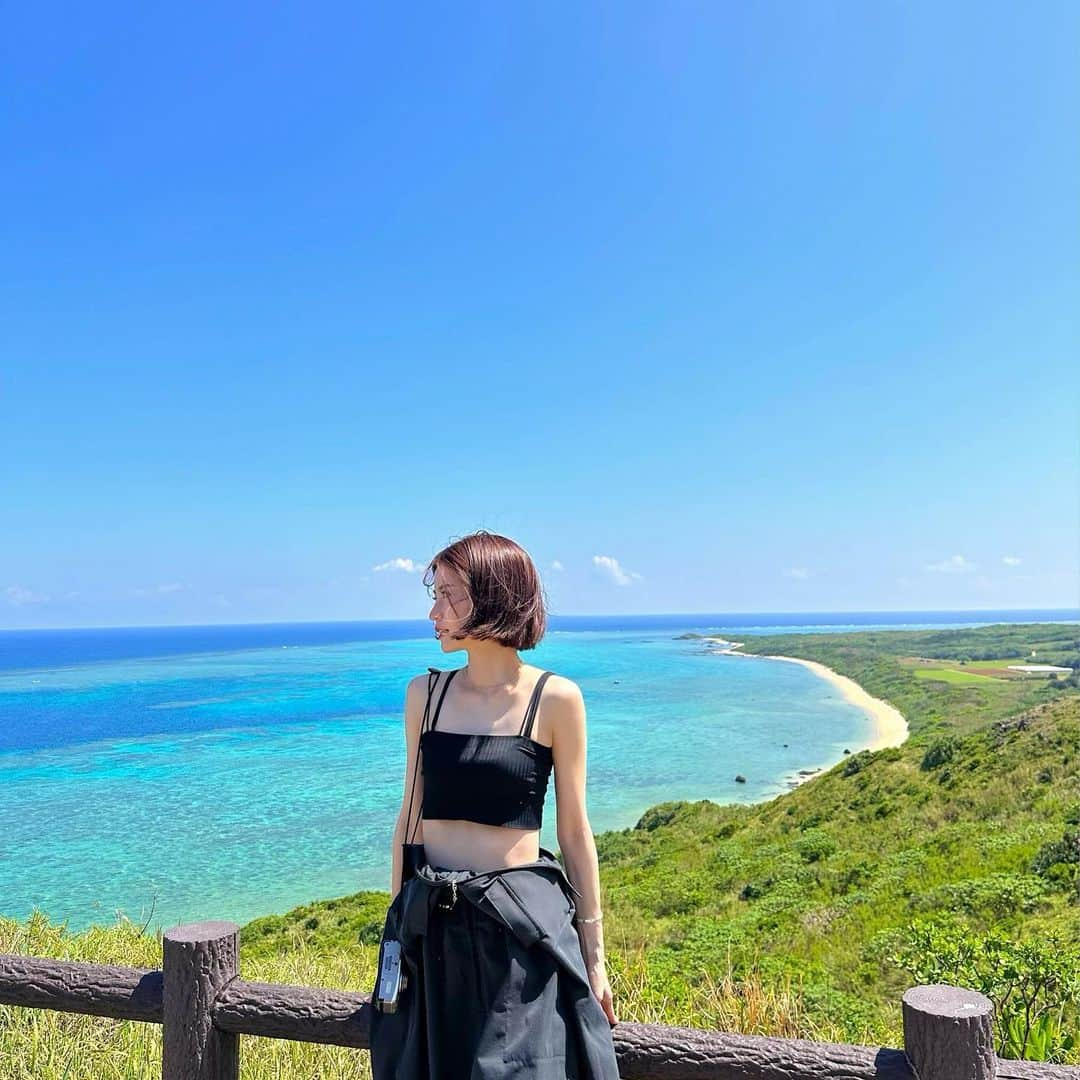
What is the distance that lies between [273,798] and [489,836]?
35146 mm

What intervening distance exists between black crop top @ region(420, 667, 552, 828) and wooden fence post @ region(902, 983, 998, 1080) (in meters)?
0.96

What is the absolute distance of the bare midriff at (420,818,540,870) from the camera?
1699 mm

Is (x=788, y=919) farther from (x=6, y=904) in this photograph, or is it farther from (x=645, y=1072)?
(x=6, y=904)

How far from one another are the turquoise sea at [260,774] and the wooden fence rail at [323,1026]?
4528mm

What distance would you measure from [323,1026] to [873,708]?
199 feet

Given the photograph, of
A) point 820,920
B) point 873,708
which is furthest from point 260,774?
point 873,708

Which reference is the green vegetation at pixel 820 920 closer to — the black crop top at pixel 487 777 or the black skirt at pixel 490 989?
the black skirt at pixel 490 989

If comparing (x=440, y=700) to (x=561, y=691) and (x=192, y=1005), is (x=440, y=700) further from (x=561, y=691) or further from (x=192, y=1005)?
(x=192, y=1005)

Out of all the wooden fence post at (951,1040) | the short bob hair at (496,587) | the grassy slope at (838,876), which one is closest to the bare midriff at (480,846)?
the short bob hair at (496,587)

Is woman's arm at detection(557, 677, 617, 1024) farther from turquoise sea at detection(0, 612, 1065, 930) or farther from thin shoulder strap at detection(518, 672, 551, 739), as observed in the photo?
turquoise sea at detection(0, 612, 1065, 930)

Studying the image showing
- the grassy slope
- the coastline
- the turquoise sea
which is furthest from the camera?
the coastline

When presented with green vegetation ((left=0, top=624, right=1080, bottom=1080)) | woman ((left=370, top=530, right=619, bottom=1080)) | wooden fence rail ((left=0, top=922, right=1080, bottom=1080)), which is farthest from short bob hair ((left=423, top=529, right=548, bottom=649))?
green vegetation ((left=0, top=624, right=1080, bottom=1080))

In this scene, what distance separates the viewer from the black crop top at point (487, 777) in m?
1.69

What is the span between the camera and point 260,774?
37.9 metres
